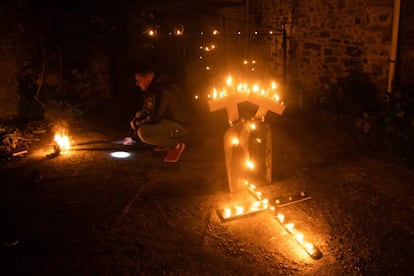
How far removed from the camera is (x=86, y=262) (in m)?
3.87

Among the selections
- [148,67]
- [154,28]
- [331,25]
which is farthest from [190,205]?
[154,28]

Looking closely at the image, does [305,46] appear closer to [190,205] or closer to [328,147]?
[328,147]

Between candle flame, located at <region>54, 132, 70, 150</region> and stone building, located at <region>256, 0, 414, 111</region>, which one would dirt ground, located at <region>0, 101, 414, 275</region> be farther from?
stone building, located at <region>256, 0, 414, 111</region>

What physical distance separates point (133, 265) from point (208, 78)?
941cm

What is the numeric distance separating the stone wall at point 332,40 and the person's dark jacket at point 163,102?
4.20 m

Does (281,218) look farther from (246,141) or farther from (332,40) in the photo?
(332,40)

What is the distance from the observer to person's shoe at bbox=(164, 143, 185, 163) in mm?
6535

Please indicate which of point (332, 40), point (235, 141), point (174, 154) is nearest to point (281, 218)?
point (235, 141)

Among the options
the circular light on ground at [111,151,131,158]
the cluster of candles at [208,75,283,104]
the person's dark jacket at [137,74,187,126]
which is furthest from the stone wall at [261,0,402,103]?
the circular light on ground at [111,151,131,158]

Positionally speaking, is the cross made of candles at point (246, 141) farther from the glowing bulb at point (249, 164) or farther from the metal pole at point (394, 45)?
the metal pole at point (394, 45)

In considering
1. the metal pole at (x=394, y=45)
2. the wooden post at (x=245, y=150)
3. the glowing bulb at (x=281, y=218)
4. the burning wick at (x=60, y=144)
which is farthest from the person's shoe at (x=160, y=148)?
the metal pole at (x=394, y=45)

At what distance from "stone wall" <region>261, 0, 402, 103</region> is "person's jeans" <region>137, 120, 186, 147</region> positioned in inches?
170

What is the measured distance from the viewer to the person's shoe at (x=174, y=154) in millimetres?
6535

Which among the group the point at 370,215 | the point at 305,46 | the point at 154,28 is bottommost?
the point at 370,215
